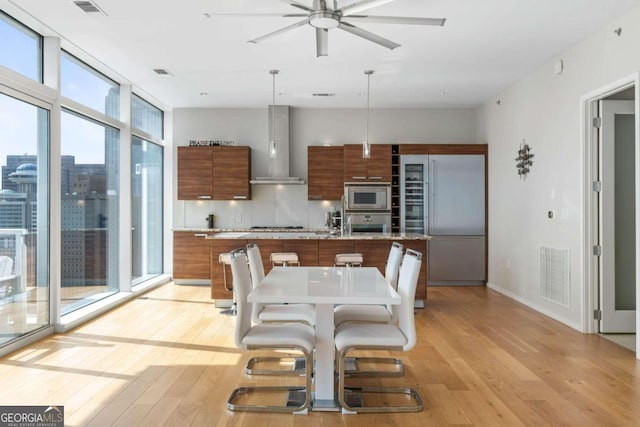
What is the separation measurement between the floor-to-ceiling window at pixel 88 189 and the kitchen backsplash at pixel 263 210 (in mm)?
1845

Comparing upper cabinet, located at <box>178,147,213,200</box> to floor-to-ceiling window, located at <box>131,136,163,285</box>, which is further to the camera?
upper cabinet, located at <box>178,147,213,200</box>

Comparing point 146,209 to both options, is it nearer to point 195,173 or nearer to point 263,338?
point 195,173

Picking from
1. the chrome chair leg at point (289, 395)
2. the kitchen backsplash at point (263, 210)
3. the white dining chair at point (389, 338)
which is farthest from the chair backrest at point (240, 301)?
the kitchen backsplash at point (263, 210)

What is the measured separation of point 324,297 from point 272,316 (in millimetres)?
982

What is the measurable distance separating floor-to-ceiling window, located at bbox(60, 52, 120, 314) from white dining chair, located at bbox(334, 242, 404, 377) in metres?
3.14

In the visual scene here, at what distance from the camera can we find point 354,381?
10.7 feet

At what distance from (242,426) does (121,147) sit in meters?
4.80

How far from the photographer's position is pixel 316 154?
768cm

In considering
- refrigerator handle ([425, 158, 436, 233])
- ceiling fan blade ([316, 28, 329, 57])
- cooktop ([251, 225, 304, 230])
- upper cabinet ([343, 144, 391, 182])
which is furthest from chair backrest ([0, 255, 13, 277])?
refrigerator handle ([425, 158, 436, 233])

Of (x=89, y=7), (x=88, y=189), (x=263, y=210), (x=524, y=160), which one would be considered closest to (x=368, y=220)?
(x=263, y=210)

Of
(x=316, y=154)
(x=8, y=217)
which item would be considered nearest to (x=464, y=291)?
(x=316, y=154)

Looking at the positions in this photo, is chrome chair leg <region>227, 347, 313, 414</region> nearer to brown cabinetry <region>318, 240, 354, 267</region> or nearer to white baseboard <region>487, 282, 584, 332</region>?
brown cabinetry <region>318, 240, 354, 267</region>

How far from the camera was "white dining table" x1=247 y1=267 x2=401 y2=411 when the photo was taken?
2596 mm

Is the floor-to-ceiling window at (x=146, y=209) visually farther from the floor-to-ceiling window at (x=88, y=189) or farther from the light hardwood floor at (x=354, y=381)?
the light hardwood floor at (x=354, y=381)
